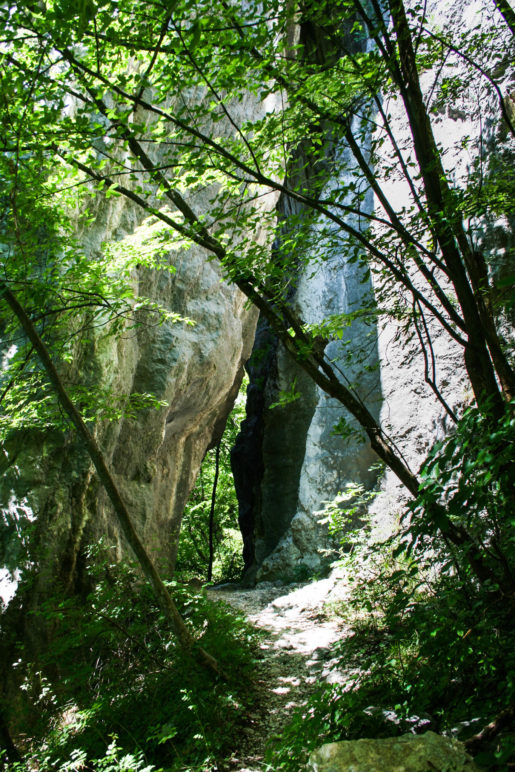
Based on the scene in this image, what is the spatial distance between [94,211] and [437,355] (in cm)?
586

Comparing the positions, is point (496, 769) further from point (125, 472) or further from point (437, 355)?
point (125, 472)

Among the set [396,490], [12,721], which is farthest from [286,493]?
[12,721]

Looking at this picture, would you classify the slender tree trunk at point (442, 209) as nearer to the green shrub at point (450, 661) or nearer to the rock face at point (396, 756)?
the green shrub at point (450, 661)

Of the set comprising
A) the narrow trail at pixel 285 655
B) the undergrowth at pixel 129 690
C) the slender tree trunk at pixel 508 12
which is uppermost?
the slender tree trunk at pixel 508 12

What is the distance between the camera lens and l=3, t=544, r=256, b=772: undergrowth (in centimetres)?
374

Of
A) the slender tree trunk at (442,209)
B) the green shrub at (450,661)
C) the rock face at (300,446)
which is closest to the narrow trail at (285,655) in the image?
the green shrub at (450,661)

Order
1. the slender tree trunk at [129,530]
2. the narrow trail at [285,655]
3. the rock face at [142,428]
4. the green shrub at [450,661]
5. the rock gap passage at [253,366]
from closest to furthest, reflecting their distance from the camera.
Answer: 1. the green shrub at [450,661]
2. the rock gap passage at [253,366]
3. the narrow trail at [285,655]
4. the slender tree trunk at [129,530]
5. the rock face at [142,428]

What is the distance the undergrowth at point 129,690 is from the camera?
147 inches

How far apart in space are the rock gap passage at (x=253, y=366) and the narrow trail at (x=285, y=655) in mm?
44

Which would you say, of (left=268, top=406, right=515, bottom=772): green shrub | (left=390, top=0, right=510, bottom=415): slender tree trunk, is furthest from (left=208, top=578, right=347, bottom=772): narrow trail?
(left=390, top=0, right=510, bottom=415): slender tree trunk

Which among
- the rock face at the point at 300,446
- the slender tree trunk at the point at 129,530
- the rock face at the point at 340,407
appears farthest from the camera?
the rock face at the point at 300,446

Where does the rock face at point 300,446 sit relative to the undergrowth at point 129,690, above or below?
above

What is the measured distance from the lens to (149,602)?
15.9 ft

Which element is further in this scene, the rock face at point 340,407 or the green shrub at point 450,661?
the rock face at point 340,407
